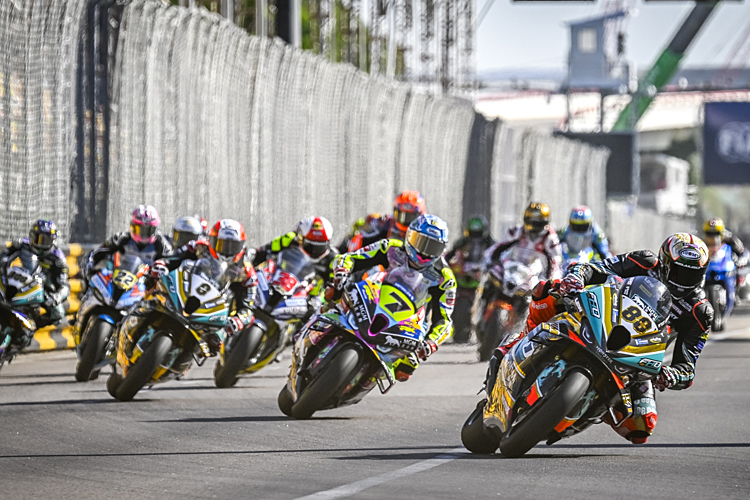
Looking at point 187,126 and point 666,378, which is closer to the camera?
point 666,378

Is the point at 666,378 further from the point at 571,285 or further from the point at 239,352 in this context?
the point at 239,352

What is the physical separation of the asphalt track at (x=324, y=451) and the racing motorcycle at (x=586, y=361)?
246 millimetres

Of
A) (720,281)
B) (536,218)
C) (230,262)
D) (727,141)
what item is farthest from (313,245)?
(727,141)

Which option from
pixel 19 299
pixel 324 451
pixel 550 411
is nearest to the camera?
pixel 550 411

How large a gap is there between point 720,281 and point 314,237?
8809mm

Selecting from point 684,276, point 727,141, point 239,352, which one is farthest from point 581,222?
point 727,141

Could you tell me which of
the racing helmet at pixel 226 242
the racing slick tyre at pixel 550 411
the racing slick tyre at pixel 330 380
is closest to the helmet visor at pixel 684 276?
the racing slick tyre at pixel 550 411

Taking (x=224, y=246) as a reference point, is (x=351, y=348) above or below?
below

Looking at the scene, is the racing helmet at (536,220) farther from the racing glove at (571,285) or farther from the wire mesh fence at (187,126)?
the racing glove at (571,285)

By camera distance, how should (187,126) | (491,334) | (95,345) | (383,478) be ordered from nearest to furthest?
(383,478), (95,345), (491,334), (187,126)

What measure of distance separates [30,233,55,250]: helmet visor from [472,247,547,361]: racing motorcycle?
16.2ft

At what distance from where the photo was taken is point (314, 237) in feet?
44.9

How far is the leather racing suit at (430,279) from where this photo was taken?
1037 cm

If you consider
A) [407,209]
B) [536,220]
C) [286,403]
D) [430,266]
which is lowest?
[286,403]
